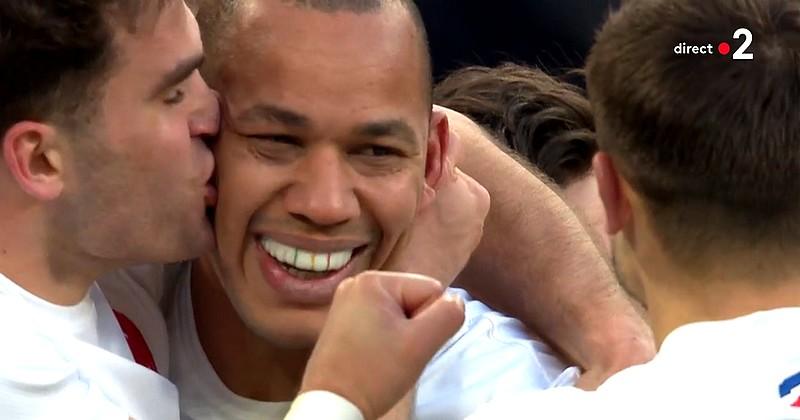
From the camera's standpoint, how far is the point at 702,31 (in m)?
1.08

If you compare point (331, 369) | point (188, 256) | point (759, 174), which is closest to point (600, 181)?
point (759, 174)

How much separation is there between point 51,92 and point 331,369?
38 centimetres

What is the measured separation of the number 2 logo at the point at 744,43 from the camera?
3.47ft

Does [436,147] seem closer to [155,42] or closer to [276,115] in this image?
[276,115]

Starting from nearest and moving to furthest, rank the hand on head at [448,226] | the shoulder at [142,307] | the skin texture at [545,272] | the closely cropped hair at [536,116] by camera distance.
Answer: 1. the shoulder at [142,307]
2. the hand on head at [448,226]
3. the skin texture at [545,272]
4. the closely cropped hair at [536,116]

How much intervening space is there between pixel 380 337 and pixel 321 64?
0.38 m

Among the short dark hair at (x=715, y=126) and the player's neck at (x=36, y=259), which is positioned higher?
the short dark hair at (x=715, y=126)

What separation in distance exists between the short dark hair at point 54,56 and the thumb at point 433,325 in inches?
14.9

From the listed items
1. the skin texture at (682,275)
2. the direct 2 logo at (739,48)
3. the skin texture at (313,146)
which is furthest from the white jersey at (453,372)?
the direct 2 logo at (739,48)

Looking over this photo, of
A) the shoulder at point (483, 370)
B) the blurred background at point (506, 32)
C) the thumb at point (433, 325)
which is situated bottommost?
the blurred background at point (506, 32)

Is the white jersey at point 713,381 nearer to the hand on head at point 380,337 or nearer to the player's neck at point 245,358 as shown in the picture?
the hand on head at point 380,337

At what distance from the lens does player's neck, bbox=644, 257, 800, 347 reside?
1.05 m

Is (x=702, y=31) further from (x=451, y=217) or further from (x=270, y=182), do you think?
(x=451, y=217)

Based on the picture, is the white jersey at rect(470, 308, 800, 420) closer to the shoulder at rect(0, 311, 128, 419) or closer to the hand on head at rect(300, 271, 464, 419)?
the hand on head at rect(300, 271, 464, 419)
